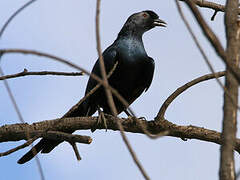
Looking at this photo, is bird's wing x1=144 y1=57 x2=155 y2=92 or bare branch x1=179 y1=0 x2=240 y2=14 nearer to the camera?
bare branch x1=179 y1=0 x2=240 y2=14

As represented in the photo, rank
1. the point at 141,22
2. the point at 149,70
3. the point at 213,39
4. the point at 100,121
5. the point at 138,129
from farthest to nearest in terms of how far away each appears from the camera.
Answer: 1. the point at 141,22
2. the point at 149,70
3. the point at 100,121
4. the point at 138,129
5. the point at 213,39

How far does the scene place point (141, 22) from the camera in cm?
616

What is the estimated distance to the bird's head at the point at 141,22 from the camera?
19.6ft

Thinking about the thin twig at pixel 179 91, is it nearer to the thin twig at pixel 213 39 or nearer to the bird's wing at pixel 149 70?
the bird's wing at pixel 149 70

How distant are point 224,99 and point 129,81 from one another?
3.88 meters

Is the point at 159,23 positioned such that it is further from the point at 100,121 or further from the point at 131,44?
the point at 100,121

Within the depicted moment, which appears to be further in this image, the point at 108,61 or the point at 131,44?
the point at 131,44

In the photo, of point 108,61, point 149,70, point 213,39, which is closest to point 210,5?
point 149,70

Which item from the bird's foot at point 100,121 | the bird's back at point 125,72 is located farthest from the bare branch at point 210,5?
the bird's foot at point 100,121

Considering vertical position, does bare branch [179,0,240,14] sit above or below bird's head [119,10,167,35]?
above

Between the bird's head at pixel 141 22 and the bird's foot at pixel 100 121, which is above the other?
the bird's head at pixel 141 22

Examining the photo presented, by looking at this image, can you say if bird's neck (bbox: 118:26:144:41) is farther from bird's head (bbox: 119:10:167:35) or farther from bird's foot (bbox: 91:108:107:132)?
bird's foot (bbox: 91:108:107:132)

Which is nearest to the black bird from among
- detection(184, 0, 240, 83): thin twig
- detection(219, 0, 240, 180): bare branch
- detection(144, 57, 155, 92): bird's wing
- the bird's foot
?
detection(144, 57, 155, 92): bird's wing

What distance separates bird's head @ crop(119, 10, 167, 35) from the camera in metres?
5.99
